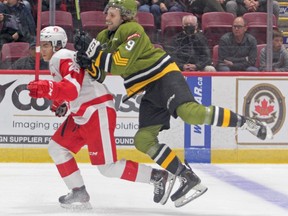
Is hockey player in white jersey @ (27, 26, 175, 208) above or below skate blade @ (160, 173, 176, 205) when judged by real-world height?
above

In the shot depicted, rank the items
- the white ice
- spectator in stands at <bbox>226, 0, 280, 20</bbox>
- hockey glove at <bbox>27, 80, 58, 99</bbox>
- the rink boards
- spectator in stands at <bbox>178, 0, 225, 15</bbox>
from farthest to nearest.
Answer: spectator in stands at <bbox>178, 0, 225, 15</bbox> < spectator in stands at <bbox>226, 0, 280, 20</bbox> < the rink boards < the white ice < hockey glove at <bbox>27, 80, 58, 99</bbox>

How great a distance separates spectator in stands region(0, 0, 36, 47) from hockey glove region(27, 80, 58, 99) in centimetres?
307

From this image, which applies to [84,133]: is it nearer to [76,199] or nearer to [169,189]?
[76,199]

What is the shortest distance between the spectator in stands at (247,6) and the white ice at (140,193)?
1.57 meters

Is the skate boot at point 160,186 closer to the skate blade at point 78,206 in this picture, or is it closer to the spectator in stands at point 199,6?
the skate blade at point 78,206

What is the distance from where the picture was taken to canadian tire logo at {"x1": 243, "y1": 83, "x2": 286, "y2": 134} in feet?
24.4

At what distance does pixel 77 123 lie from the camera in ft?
15.7

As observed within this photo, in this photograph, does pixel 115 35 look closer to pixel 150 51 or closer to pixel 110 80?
pixel 150 51

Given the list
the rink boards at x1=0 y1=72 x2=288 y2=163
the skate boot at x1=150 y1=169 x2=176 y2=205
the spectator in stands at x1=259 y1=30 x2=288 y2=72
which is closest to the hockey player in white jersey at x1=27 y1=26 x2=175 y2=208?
the skate boot at x1=150 y1=169 x2=176 y2=205

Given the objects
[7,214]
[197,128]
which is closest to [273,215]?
[7,214]

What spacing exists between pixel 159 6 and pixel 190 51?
685mm

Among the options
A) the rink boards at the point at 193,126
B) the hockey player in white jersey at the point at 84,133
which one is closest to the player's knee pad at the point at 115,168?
the hockey player in white jersey at the point at 84,133

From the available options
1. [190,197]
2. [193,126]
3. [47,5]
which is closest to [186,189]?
[190,197]

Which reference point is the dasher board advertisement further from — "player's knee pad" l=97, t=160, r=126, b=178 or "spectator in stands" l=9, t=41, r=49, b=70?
"player's knee pad" l=97, t=160, r=126, b=178
